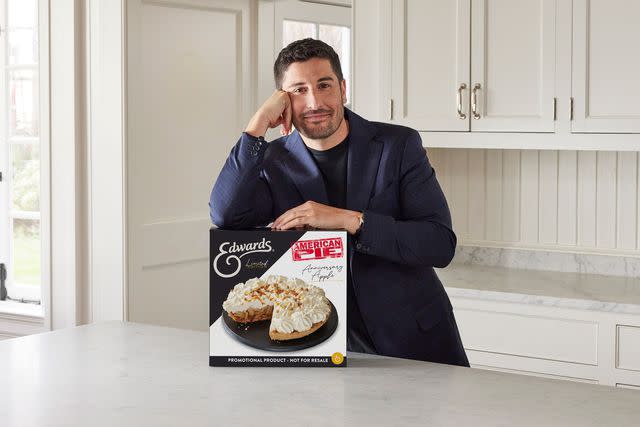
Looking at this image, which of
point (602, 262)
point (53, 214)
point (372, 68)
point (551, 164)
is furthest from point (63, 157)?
point (602, 262)

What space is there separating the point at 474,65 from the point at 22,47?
2328 mm

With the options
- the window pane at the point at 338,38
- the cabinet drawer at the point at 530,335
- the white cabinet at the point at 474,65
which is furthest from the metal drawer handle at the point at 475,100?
the window pane at the point at 338,38

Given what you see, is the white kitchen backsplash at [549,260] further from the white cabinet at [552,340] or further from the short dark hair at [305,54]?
the short dark hair at [305,54]

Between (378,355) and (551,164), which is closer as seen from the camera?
(378,355)

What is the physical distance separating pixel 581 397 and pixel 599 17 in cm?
201

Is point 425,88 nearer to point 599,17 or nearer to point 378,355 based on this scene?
point 599,17

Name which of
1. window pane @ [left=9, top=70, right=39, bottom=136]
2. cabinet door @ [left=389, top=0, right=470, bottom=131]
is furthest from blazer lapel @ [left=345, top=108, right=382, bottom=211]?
window pane @ [left=9, top=70, right=39, bottom=136]

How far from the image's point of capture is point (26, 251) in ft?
15.1

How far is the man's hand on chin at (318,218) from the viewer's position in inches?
74.4

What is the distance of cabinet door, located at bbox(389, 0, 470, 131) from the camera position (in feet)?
11.6

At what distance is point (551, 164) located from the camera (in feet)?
12.4

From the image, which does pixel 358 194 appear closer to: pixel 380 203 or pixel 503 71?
pixel 380 203

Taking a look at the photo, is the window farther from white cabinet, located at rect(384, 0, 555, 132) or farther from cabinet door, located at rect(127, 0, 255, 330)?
white cabinet, located at rect(384, 0, 555, 132)

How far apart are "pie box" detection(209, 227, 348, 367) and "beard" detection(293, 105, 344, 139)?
0.31 metres
